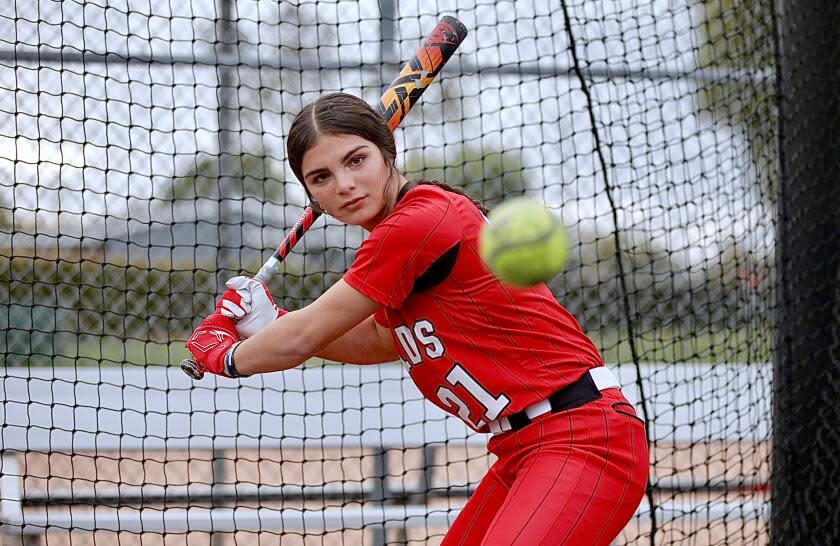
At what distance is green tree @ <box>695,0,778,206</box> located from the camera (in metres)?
4.05

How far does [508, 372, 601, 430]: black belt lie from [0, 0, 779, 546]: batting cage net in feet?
5.78

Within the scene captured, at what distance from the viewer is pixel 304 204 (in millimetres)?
4320

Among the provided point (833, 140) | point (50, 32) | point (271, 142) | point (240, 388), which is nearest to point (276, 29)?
point (271, 142)

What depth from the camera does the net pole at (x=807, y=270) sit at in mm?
3721

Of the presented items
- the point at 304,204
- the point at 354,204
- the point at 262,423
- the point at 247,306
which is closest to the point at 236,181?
the point at 304,204

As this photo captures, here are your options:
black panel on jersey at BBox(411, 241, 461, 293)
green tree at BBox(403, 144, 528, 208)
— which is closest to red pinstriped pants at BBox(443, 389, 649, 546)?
black panel on jersey at BBox(411, 241, 461, 293)

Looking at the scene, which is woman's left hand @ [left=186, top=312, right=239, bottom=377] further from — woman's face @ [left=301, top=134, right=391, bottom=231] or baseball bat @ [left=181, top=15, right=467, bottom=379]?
woman's face @ [left=301, top=134, right=391, bottom=231]

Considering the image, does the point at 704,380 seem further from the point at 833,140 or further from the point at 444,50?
the point at 444,50

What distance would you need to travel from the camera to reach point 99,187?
4.24m

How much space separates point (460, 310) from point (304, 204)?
243cm

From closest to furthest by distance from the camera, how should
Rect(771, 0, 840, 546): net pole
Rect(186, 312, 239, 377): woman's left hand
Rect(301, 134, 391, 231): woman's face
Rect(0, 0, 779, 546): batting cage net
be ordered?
A: Rect(301, 134, 391, 231): woman's face, Rect(186, 312, 239, 377): woman's left hand, Rect(771, 0, 840, 546): net pole, Rect(0, 0, 779, 546): batting cage net

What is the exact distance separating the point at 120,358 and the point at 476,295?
122 inches

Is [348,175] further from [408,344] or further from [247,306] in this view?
[247,306]

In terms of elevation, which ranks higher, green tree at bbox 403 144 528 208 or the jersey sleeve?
green tree at bbox 403 144 528 208
